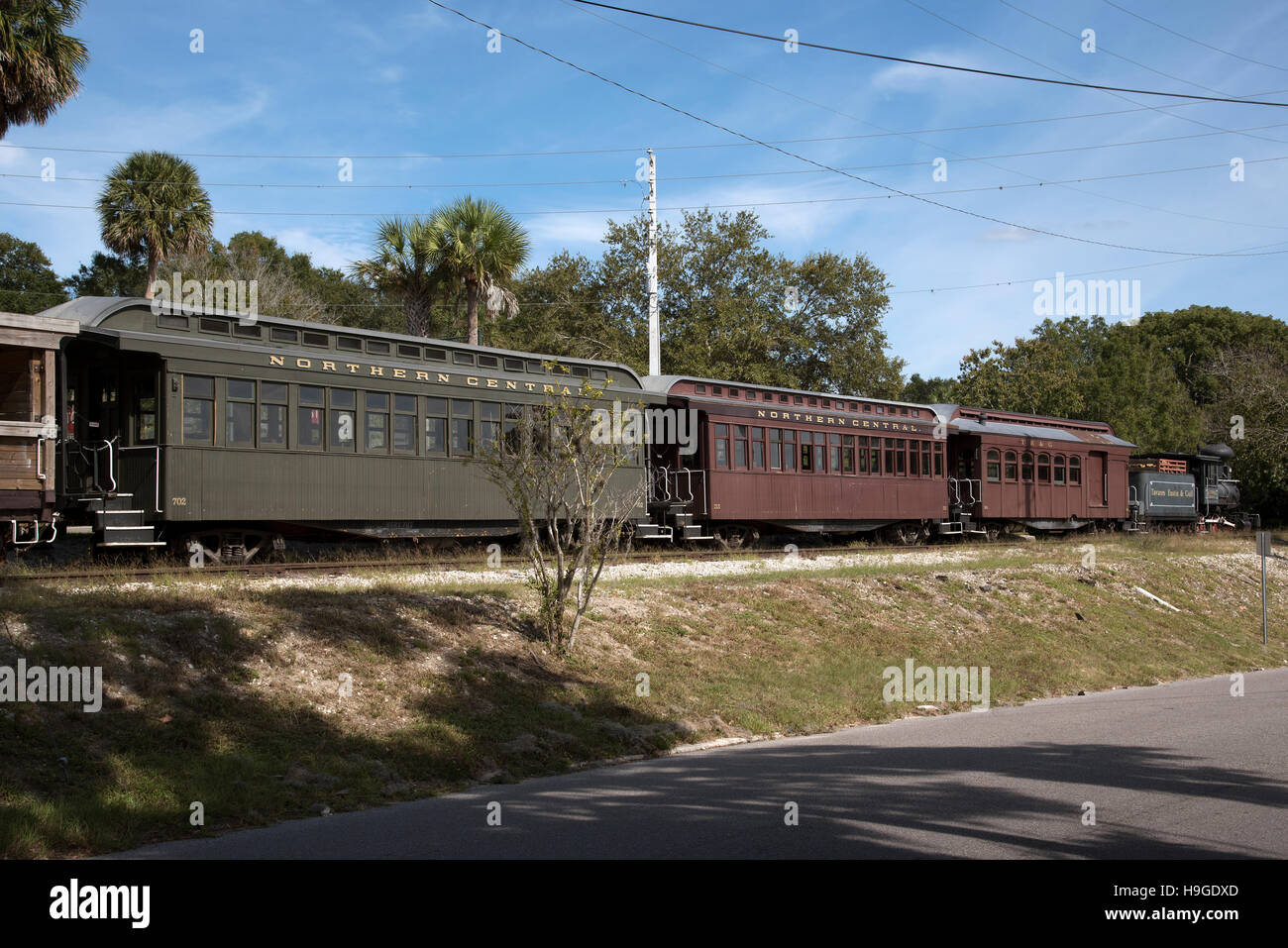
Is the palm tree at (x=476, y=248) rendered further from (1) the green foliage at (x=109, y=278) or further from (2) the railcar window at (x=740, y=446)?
(1) the green foliage at (x=109, y=278)

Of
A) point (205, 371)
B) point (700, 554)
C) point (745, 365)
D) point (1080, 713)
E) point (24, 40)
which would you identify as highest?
point (24, 40)

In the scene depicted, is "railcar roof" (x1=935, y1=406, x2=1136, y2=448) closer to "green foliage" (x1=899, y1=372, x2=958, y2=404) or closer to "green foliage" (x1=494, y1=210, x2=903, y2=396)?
"green foliage" (x1=494, y1=210, x2=903, y2=396)

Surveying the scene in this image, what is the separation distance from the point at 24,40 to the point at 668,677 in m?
16.6

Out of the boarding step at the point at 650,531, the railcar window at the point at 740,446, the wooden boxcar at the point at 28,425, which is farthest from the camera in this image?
the railcar window at the point at 740,446

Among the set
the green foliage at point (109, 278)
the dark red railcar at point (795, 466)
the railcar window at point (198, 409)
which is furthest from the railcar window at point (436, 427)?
the green foliage at point (109, 278)

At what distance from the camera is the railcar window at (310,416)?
54.7 feet

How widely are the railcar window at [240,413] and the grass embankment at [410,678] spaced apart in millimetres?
3229

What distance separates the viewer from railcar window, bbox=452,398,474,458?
18.8 meters

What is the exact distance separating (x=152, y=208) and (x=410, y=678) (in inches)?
995

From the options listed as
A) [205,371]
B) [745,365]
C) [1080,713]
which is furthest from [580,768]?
[745,365]

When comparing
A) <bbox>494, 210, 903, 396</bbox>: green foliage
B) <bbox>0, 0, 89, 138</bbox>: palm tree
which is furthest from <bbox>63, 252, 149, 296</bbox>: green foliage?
<bbox>0, 0, 89, 138</bbox>: palm tree

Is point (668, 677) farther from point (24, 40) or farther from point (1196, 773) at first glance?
point (24, 40)

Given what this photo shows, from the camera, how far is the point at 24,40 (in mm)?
19391
